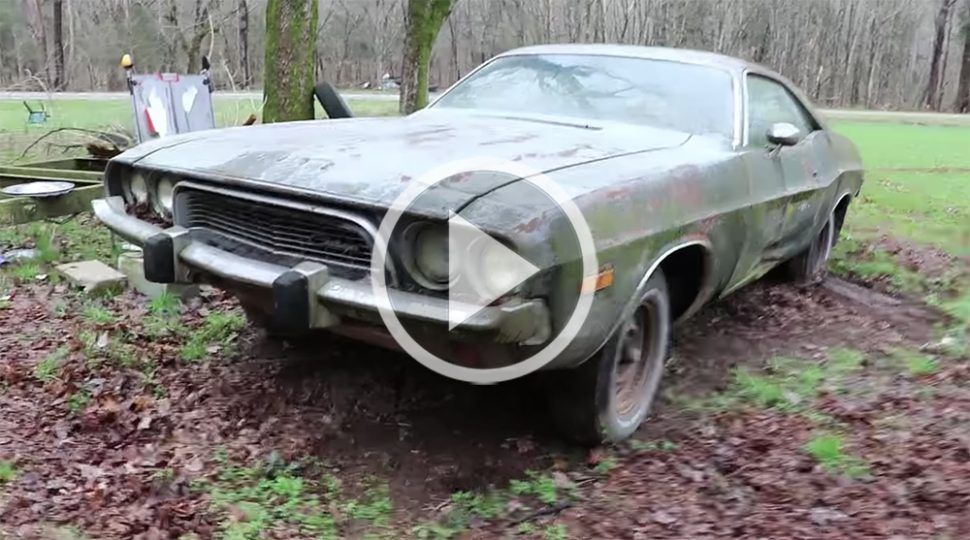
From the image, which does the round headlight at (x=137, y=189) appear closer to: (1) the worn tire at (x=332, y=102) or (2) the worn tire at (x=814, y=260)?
(1) the worn tire at (x=332, y=102)

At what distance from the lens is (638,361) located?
11.9ft

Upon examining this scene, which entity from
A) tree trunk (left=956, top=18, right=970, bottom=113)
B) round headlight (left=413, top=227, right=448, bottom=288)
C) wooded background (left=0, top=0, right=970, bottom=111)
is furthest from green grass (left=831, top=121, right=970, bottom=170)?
wooded background (left=0, top=0, right=970, bottom=111)

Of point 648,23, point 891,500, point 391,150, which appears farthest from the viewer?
point 648,23

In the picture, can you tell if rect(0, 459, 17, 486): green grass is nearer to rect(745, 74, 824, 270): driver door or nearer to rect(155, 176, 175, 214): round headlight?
rect(155, 176, 175, 214): round headlight

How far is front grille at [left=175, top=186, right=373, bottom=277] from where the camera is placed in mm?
2965

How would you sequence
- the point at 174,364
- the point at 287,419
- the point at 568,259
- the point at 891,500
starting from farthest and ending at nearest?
the point at 174,364
the point at 287,419
the point at 891,500
the point at 568,259

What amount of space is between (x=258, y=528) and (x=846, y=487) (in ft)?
6.72

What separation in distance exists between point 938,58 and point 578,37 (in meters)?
16.6

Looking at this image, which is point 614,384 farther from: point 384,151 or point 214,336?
point 214,336

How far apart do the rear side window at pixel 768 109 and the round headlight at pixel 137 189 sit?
2.82m

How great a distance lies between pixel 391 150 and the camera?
11.2ft

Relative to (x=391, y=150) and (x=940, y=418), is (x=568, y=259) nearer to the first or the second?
(x=391, y=150)

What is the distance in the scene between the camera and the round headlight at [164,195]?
3.68 metres

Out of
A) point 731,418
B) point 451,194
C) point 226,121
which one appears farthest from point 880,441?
point 226,121
